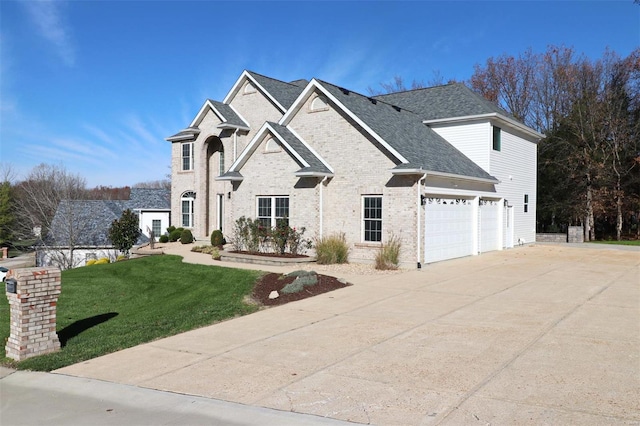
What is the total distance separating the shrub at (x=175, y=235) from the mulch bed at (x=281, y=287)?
584 inches

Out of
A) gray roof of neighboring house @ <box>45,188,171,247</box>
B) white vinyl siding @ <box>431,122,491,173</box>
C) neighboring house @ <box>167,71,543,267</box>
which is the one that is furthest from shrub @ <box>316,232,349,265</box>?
gray roof of neighboring house @ <box>45,188,171,247</box>

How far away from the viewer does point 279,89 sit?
27.1 m

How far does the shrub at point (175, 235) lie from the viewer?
28078 mm

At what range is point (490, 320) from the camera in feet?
30.3

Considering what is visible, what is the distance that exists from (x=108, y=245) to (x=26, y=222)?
828cm

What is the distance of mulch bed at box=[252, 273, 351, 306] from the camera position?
465 inches

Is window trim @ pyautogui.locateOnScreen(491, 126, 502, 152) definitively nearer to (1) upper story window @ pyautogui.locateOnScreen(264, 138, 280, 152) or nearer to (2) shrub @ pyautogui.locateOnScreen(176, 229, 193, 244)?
(1) upper story window @ pyautogui.locateOnScreen(264, 138, 280, 152)

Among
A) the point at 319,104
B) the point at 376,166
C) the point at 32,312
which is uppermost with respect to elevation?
the point at 319,104

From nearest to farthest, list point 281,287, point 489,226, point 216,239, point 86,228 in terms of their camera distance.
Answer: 1. point 281,287
2. point 489,226
3. point 216,239
4. point 86,228

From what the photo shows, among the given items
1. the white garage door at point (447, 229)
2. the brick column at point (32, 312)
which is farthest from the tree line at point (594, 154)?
the brick column at point (32, 312)

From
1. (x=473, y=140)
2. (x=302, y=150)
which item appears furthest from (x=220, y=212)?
(x=473, y=140)

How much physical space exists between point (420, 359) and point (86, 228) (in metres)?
35.3

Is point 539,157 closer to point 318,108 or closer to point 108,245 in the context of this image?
→ point 318,108

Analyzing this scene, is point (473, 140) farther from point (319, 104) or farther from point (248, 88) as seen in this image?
point (248, 88)
